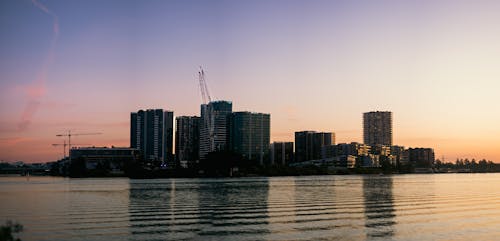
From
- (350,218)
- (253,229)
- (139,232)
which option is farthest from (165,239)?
(350,218)

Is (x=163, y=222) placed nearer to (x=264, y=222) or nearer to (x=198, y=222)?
(x=198, y=222)

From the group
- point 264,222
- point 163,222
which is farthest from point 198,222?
point 264,222

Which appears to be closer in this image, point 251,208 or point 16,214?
point 16,214

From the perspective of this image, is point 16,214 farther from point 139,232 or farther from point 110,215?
point 139,232

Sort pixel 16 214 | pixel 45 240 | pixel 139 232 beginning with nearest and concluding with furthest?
pixel 45 240, pixel 139 232, pixel 16 214

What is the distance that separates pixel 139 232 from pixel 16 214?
22.8 m

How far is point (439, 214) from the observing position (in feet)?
178

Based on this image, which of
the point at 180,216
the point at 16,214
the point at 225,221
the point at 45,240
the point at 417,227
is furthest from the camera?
the point at 16,214

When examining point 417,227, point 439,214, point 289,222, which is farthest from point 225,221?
point 439,214

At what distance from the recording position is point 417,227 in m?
44.1

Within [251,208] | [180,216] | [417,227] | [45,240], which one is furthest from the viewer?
[251,208]

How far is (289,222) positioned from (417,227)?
421 inches

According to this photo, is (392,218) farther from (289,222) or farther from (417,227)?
(289,222)

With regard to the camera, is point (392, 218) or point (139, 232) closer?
point (139, 232)
